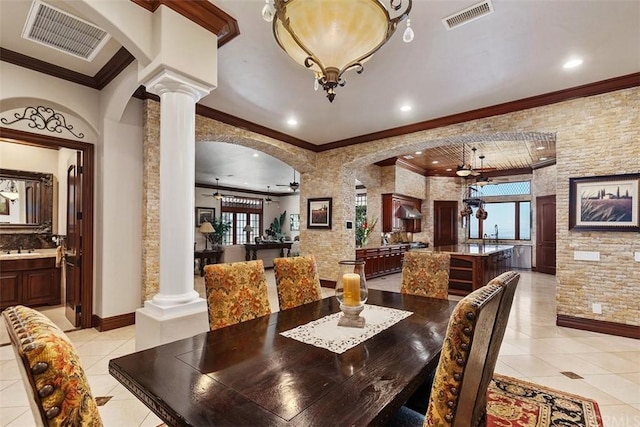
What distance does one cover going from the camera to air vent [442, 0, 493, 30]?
2.49m

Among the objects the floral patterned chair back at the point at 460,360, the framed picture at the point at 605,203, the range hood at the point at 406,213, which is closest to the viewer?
the floral patterned chair back at the point at 460,360

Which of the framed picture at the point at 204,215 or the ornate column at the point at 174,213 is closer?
the ornate column at the point at 174,213

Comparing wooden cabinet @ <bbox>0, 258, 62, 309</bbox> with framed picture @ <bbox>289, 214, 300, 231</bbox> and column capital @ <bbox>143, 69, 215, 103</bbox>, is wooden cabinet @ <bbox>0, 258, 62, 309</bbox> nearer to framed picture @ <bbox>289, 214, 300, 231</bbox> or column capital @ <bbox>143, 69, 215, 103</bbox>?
column capital @ <bbox>143, 69, 215, 103</bbox>

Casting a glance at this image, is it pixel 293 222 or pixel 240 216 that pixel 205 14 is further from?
pixel 293 222

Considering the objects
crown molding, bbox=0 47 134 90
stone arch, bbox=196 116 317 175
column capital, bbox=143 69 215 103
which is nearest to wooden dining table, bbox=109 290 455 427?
column capital, bbox=143 69 215 103

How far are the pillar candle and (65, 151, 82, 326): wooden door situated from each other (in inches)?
145

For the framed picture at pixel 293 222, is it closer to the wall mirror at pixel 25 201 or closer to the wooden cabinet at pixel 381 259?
the wooden cabinet at pixel 381 259

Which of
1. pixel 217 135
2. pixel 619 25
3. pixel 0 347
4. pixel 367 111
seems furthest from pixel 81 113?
pixel 619 25

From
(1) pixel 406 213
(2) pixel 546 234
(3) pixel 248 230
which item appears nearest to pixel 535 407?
(1) pixel 406 213

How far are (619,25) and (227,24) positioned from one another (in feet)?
11.3

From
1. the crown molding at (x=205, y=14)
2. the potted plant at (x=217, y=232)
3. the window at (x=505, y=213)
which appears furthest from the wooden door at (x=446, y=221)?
the crown molding at (x=205, y=14)

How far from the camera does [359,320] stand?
186 centimetres

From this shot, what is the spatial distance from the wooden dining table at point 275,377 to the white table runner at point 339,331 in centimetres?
5

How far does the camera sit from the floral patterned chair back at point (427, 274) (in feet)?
9.23
